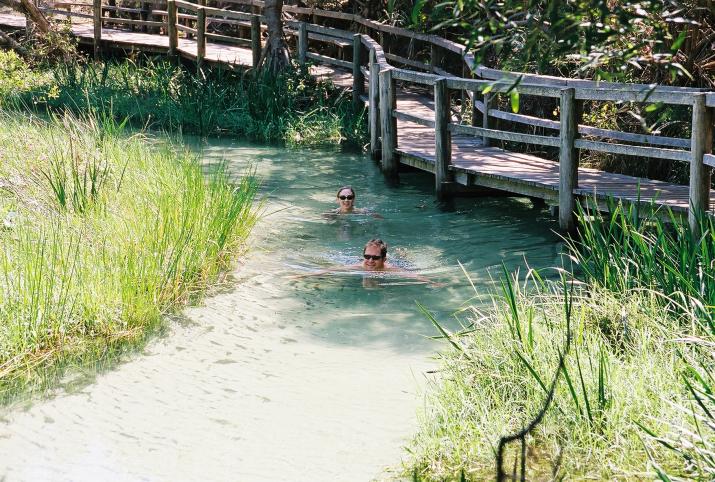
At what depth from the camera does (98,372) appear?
600 cm

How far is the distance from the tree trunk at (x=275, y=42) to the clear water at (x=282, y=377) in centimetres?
721

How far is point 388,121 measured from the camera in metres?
12.1

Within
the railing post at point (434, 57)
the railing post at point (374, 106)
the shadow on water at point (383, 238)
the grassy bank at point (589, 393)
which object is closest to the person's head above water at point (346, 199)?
the shadow on water at point (383, 238)

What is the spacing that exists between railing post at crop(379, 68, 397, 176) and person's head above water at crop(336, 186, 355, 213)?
1.76m

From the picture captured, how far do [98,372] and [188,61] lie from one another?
14.8 m

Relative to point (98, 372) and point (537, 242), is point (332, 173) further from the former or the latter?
point (98, 372)

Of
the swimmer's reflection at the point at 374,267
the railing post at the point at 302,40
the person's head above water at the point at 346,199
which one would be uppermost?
the railing post at the point at 302,40

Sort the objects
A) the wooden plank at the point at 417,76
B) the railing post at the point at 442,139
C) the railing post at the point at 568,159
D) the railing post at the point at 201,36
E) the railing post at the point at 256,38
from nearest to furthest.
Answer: the railing post at the point at 568,159
the railing post at the point at 442,139
the wooden plank at the point at 417,76
the railing post at the point at 256,38
the railing post at the point at 201,36

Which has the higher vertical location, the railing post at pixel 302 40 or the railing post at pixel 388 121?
the railing post at pixel 302 40

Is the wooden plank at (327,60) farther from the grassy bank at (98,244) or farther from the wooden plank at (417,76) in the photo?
the grassy bank at (98,244)

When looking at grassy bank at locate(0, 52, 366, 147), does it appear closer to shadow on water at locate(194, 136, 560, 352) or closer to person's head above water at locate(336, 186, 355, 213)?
shadow on water at locate(194, 136, 560, 352)

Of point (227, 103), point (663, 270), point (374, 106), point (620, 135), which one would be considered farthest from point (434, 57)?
point (663, 270)

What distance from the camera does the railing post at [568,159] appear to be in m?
8.66

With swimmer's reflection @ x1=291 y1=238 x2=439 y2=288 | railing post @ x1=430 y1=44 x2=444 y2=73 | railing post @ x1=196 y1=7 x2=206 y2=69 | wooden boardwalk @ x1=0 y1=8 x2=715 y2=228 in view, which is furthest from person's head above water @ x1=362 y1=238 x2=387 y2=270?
railing post @ x1=196 y1=7 x2=206 y2=69
